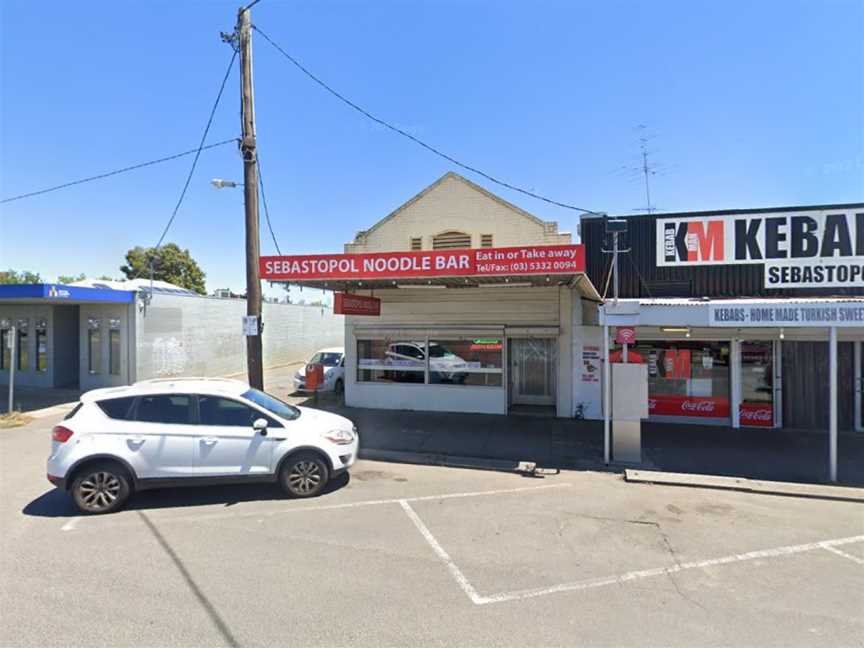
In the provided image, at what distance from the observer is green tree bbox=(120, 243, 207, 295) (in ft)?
145

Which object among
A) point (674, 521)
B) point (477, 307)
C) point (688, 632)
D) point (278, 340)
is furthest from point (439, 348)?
point (278, 340)

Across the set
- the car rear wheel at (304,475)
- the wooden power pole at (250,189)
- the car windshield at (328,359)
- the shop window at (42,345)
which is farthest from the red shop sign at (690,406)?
the shop window at (42,345)

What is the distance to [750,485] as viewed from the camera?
6785 mm

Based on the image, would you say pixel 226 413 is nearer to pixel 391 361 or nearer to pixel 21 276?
pixel 391 361

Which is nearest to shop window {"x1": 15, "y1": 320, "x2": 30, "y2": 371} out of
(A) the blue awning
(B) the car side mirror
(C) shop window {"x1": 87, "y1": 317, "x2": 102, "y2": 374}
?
(C) shop window {"x1": 87, "y1": 317, "x2": 102, "y2": 374}

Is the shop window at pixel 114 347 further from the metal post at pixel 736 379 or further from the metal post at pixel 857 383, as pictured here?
the metal post at pixel 857 383

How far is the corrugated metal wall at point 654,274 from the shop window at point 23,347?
19.0 metres

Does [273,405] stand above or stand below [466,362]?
below

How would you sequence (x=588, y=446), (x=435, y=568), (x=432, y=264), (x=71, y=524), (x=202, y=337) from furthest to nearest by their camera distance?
(x=202, y=337) < (x=588, y=446) < (x=432, y=264) < (x=71, y=524) < (x=435, y=568)

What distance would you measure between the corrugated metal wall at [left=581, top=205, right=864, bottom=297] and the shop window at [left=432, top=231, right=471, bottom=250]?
120 inches

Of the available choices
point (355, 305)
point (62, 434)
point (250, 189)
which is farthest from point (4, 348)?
point (62, 434)

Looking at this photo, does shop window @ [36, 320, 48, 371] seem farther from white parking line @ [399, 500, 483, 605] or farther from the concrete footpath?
white parking line @ [399, 500, 483, 605]

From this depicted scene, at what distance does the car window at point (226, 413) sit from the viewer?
5996 mm

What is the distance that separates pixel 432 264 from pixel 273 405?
144 inches
